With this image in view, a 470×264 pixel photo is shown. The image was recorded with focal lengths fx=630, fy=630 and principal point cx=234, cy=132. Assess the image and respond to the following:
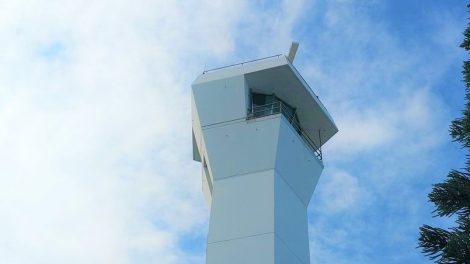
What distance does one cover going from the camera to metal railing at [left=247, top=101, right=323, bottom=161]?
81.7 feet

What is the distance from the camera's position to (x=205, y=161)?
25.5 meters

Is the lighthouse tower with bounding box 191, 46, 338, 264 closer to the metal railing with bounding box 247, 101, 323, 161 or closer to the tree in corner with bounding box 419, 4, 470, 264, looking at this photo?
the metal railing with bounding box 247, 101, 323, 161

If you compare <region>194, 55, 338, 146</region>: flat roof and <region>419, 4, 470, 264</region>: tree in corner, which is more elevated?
<region>194, 55, 338, 146</region>: flat roof

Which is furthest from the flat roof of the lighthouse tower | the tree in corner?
the tree in corner

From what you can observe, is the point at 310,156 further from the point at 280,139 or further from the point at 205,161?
the point at 205,161

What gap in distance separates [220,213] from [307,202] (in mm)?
3929

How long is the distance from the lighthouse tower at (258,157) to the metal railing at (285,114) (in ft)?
0.14

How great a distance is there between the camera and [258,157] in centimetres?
2338

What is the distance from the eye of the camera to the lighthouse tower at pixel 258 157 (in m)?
21.6

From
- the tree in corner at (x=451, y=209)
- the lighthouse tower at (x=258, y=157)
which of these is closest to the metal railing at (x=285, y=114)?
the lighthouse tower at (x=258, y=157)

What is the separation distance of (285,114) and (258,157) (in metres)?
3.31

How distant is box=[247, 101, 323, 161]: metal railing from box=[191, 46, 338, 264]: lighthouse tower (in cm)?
4

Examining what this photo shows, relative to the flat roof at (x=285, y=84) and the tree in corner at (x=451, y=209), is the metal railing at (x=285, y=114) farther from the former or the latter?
the tree in corner at (x=451, y=209)

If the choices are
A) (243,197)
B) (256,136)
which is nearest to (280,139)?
(256,136)
